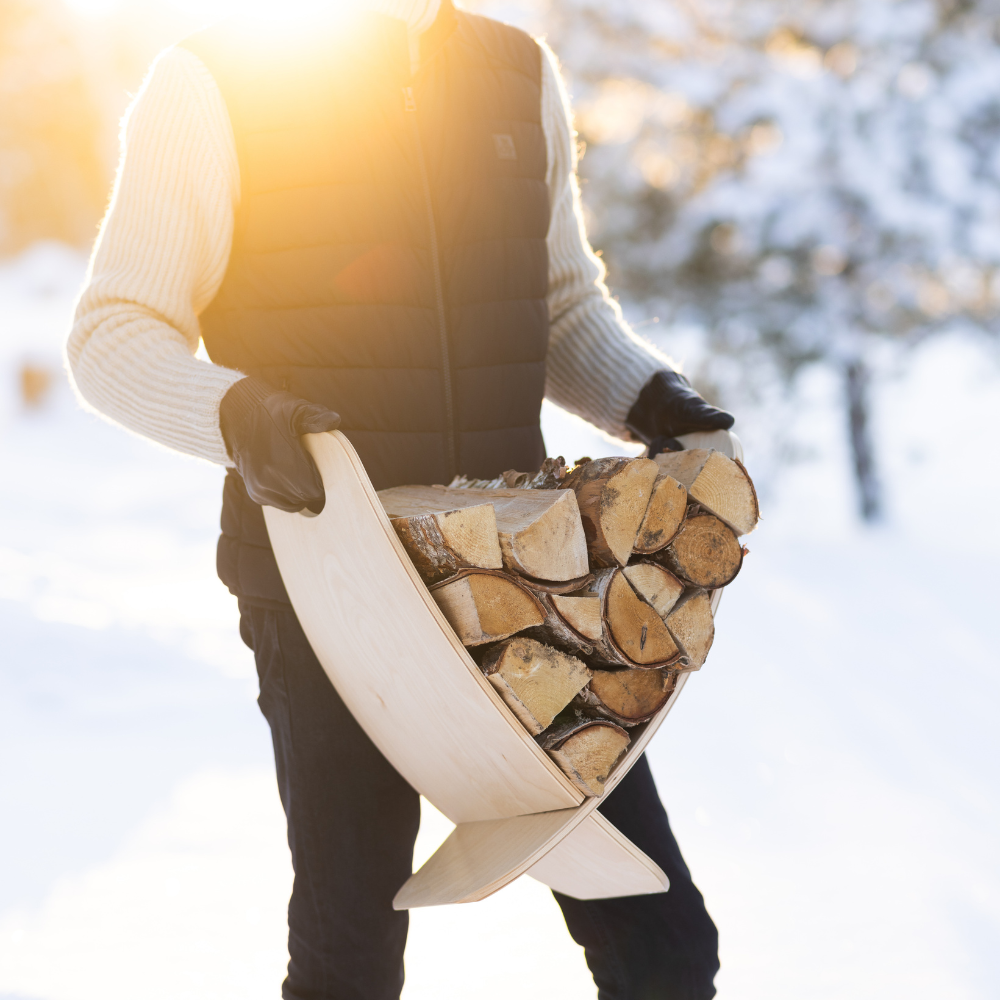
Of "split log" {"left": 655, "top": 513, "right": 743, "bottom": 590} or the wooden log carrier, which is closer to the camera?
the wooden log carrier

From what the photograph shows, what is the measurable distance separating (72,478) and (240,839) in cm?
534

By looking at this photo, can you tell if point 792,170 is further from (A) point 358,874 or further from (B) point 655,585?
(A) point 358,874

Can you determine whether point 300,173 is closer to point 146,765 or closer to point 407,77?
point 407,77

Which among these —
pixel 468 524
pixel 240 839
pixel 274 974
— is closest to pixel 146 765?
pixel 240 839

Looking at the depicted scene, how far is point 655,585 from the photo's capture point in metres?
1.15

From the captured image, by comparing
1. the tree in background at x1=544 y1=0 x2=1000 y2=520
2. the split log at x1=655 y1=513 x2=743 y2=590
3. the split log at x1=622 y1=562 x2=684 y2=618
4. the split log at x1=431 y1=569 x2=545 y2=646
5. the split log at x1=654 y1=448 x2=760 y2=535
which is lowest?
the split log at x1=431 y1=569 x2=545 y2=646

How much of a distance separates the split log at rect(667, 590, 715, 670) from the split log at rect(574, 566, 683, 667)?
0.06ft

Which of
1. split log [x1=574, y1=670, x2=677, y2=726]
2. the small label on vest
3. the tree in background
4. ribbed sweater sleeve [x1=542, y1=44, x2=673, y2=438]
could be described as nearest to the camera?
split log [x1=574, y1=670, x2=677, y2=726]

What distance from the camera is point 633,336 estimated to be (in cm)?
157

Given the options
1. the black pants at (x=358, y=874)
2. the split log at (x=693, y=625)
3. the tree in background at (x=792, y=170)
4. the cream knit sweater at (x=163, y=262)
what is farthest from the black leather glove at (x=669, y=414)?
the tree in background at (x=792, y=170)

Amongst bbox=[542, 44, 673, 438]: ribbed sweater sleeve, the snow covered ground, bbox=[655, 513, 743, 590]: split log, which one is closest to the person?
bbox=[542, 44, 673, 438]: ribbed sweater sleeve

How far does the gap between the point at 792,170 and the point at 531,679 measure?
4853 millimetres

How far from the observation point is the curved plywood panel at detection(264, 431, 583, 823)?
101 cm

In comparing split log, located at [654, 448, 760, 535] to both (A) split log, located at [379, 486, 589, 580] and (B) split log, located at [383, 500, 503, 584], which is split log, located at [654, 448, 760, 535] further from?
(B) split log, located at [383, 500, 503, 584]
